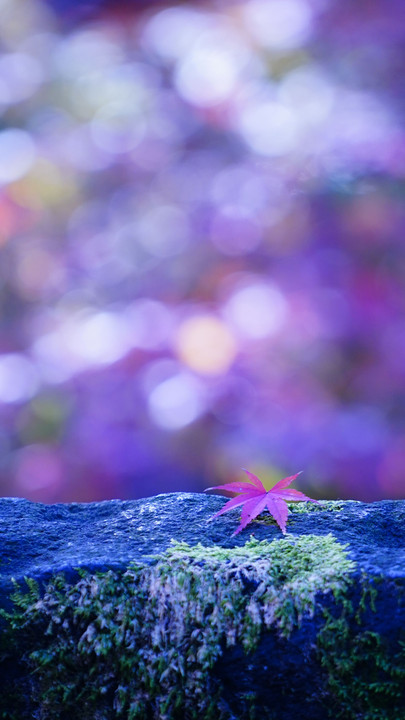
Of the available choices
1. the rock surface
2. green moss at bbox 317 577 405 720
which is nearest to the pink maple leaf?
the rock surface

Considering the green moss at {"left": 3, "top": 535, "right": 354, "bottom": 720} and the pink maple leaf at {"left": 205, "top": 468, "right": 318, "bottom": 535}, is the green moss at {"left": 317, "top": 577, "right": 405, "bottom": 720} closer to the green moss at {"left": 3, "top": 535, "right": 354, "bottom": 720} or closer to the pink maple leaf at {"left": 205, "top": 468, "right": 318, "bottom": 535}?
the green moss at {"left": 3, "top": 535, "right": 354, "bottom": 720}

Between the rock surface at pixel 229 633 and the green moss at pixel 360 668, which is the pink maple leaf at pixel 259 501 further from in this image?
the green moss at pixel 360 668

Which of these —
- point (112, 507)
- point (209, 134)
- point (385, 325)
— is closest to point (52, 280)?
point (209, 134)

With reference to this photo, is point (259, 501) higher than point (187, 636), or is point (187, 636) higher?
point (259, 501)

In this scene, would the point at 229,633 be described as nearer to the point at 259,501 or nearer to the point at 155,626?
the point at 155,626

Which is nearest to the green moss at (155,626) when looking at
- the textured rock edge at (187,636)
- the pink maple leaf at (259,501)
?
the textured rock edge at (187,636)

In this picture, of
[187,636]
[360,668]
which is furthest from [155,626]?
[360,668]
